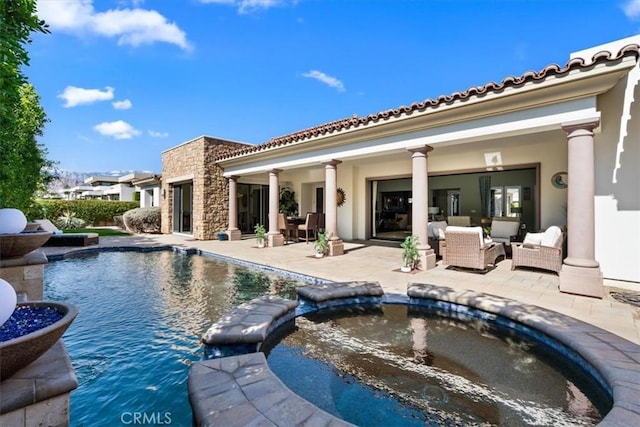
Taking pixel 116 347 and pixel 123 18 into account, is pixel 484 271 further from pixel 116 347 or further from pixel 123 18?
pixel 123 18

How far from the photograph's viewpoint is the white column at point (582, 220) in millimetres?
4742

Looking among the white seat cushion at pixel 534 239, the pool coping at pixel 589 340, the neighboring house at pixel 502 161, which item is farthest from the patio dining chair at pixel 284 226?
the white seat cushion at pixel 534 239

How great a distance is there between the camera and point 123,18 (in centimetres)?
766

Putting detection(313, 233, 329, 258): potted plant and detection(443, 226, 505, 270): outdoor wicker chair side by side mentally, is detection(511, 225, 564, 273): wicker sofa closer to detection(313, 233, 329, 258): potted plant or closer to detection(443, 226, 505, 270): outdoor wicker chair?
detection(443, 226, 505, 270): outdoor wicker chair

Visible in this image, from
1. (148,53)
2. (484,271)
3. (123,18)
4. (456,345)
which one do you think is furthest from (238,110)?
(456,345)

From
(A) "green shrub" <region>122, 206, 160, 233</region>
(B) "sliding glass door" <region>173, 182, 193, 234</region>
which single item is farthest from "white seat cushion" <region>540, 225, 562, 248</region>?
(A) "green shrub" <region>122, 206, 160, 233</region>

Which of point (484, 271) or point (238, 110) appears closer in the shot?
point (484, 271)

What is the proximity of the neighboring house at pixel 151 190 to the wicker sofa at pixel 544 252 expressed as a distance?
56.6 ft

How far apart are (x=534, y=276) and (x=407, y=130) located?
161 inches

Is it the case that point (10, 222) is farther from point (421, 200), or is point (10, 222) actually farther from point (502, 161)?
point (502, 161)

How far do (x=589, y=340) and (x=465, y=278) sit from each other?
2.92 metres

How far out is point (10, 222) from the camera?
2.97m

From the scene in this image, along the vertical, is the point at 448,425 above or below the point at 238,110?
below

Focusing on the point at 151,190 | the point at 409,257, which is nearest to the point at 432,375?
the point at 409,257
